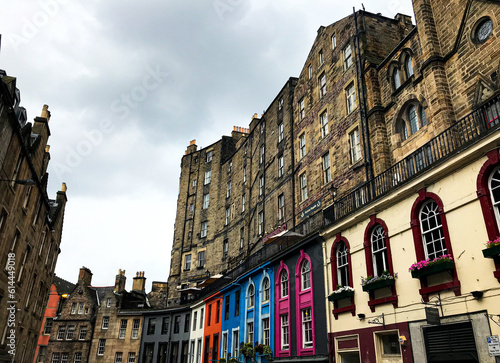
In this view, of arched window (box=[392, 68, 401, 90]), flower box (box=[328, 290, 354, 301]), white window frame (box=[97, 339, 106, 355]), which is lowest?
white window frame (box=[97, 339, 106, 355])

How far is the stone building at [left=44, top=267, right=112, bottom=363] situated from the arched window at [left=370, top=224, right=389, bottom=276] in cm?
3803

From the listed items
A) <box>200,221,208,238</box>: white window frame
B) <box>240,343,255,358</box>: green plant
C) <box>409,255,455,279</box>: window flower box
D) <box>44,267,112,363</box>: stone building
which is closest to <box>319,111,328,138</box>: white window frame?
<box>240,343,255,358</box>: green plant

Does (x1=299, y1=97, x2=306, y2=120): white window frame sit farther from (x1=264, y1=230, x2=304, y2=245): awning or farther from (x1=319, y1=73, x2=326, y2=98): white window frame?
(x1=264, y1=230, x2=304, y2=245): awning

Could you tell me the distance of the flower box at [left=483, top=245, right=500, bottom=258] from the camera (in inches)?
360

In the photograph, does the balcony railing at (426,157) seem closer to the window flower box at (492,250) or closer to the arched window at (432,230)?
the arched window at (432,230)

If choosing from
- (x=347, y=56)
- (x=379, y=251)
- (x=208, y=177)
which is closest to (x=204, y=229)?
(x=208, y=177)

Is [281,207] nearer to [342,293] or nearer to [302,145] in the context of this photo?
[302,145]

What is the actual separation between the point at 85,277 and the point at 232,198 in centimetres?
2091

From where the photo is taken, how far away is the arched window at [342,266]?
603 inches

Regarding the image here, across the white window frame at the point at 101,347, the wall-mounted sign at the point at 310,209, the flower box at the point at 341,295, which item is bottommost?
the white window frame at the point at 101,347

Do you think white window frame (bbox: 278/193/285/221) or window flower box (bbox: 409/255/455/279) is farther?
white window frame (bbox: 278/193/285/221)

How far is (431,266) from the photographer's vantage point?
10.9 meters

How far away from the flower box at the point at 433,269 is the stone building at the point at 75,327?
132 feet

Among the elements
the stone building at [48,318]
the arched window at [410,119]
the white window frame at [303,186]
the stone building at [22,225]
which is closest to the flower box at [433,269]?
the arched window at [410,119]
